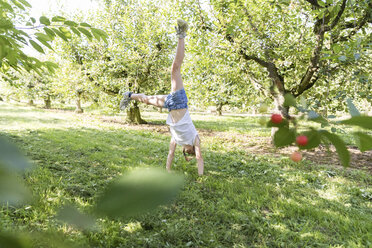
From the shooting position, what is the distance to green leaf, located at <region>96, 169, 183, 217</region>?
24 centimetres

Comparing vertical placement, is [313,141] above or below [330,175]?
above

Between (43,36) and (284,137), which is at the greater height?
(43,36)

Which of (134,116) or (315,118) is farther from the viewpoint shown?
(134,116)

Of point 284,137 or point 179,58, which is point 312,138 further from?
A: point 179,58

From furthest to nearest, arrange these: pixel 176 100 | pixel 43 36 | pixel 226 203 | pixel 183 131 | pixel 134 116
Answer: pixel 134 116, pixel 183 131, pixel 226 203, pixel 176 100, pixel 43 36

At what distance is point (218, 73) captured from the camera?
7.42 m

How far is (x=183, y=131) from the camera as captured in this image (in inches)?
168

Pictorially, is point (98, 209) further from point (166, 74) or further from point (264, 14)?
point (166, 74)

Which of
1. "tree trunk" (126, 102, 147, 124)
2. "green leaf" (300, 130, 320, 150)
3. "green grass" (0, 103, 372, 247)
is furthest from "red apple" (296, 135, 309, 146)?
"tree trunk" (126, 102, 147, 124)

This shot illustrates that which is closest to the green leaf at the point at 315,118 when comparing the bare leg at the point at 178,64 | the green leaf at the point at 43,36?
the green leaf at the point at 43,36

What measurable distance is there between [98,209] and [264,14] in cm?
673

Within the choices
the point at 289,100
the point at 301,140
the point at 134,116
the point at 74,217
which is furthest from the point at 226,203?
the point at 134,116

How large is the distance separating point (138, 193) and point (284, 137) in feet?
1.93

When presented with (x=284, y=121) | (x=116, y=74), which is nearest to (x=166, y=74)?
(x=116, y=74)
